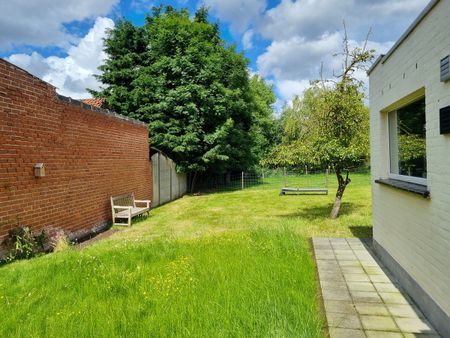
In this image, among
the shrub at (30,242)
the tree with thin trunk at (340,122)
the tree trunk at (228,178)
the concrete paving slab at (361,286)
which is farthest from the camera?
the tree trunk at (228,178)

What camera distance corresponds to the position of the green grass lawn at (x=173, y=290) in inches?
120

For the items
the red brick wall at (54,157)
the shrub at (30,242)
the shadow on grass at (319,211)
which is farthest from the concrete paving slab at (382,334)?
the shadow on grass at (319,211)

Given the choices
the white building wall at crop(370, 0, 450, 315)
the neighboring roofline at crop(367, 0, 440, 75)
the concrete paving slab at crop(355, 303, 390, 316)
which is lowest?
the concrete paving slab at crop(355, 303, 390, 316)

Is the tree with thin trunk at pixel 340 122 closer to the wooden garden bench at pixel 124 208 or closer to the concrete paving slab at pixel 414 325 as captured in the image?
the wooden garden bench at pixel 124 208

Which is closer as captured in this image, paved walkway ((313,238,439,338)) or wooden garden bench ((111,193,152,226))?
paved walkway ((313,238,439,338))

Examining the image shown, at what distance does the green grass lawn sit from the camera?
10.0ft

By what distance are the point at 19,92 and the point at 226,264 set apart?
5212mm

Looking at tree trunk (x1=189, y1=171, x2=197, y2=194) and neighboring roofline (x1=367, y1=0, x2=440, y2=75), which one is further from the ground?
neighboring roofline (x1=367, y1=0, x2=440, y2=75)

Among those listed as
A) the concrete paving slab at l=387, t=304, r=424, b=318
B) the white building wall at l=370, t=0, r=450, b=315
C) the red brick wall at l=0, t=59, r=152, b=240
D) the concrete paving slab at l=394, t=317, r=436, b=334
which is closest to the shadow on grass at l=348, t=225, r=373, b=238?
the white building wall at l=370, t=0, r=450, b=315

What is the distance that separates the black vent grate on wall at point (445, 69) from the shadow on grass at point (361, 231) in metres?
4.85

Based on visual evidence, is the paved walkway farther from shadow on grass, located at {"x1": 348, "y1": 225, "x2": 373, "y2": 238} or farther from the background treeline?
the background treeline

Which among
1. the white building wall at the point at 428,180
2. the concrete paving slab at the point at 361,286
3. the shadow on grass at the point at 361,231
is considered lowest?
the shadow on grass at the point at 361,231

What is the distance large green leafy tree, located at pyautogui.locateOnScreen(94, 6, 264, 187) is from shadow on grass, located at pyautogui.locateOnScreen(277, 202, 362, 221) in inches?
264

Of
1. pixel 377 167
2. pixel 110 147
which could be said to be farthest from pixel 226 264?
pixel 110 147
